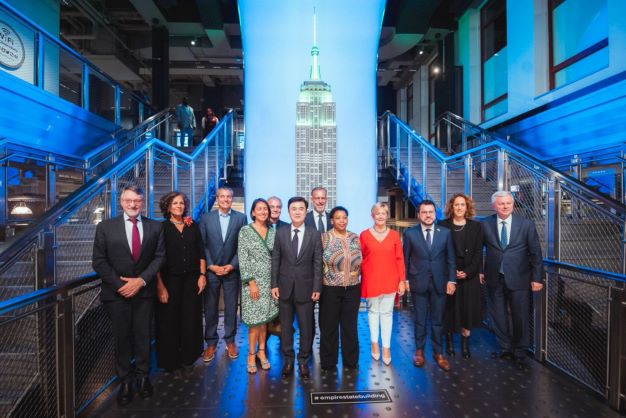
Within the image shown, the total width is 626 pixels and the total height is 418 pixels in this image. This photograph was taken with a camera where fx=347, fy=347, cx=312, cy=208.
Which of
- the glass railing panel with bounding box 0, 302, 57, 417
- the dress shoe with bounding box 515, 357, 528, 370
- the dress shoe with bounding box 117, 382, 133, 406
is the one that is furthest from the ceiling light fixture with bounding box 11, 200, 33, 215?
the dress shoe with bounding box 515, 357, 528, 370

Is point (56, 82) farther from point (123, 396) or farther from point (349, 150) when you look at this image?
point (123, 396)

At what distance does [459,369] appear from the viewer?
326 cm

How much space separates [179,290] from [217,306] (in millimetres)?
491

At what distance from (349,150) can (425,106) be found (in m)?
12.6

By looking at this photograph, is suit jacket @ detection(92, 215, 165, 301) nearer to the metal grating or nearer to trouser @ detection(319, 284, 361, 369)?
trouser @ detection(319, 284, 361, 369)

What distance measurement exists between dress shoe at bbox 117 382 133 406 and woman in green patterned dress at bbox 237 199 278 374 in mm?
960

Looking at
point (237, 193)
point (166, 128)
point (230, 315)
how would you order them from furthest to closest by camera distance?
point (166, 128) < point (237, 193) < point (230, 315)

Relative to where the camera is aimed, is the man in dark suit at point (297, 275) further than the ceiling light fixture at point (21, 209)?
No

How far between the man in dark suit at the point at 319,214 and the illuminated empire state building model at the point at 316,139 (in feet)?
1.41

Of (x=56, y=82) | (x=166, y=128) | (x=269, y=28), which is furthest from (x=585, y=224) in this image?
(x=166, y=128)

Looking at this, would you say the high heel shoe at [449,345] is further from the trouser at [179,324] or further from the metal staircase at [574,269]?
the trouser at [179,324]

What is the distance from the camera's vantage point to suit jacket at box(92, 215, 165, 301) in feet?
8.45

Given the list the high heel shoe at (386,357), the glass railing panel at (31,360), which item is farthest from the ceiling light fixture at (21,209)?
the high heel shoe at (386,357)

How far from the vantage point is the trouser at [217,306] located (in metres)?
3.46
